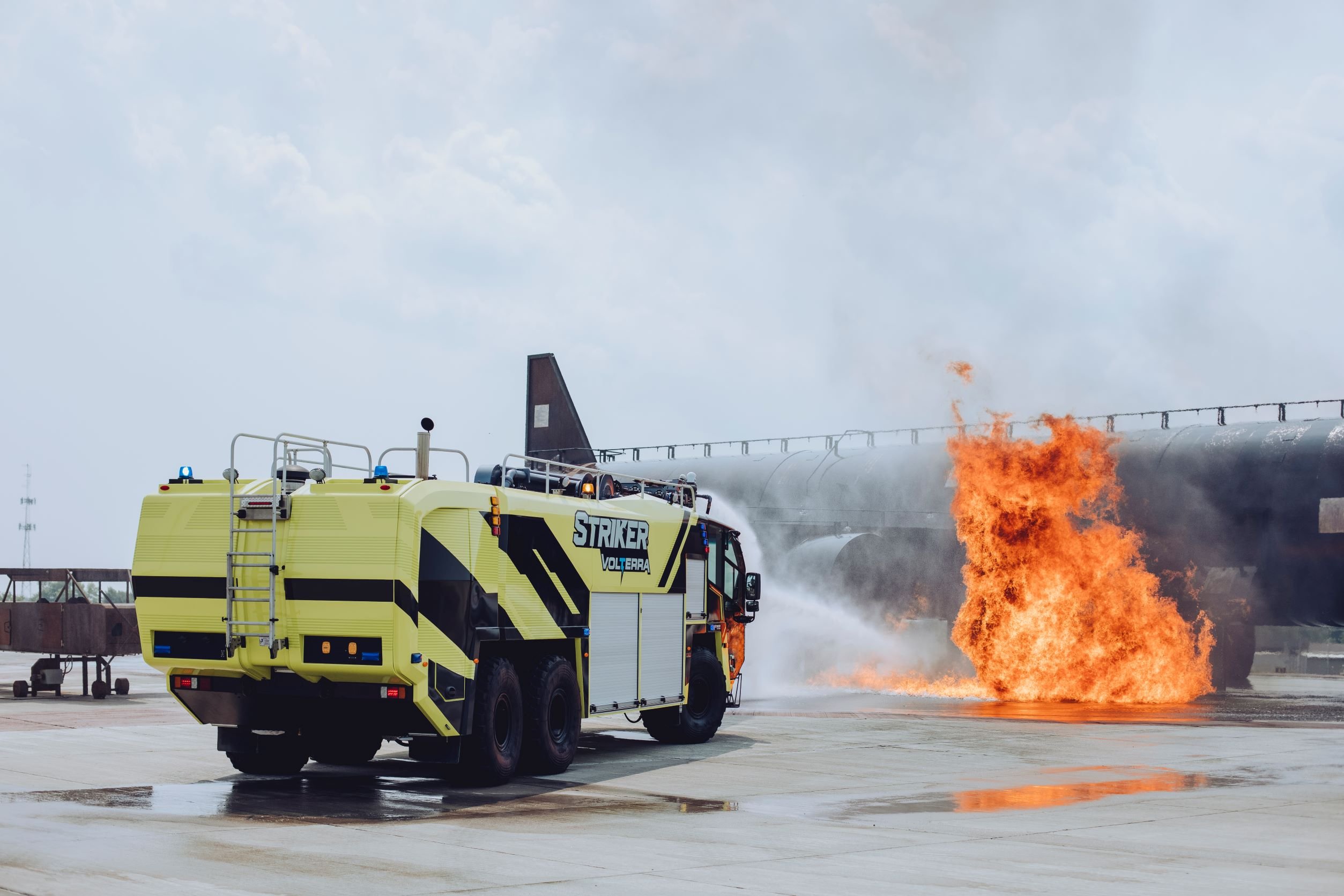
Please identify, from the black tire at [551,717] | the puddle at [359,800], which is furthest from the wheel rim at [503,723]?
the puddle at [359,800]

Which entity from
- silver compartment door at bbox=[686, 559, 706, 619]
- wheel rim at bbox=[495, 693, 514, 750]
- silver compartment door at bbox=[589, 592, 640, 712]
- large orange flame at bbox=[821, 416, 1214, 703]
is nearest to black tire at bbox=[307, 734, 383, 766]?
wheel rim at bbox=[495, 693, 514, 750]

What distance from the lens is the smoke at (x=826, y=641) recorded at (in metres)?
37.9

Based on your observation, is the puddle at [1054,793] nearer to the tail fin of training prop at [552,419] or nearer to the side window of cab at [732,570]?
the side window of cab at [732,570]

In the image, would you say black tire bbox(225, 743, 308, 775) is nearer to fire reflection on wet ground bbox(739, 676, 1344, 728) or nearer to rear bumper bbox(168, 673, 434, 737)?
rear bumper bbox(168, 673, 434, 737)

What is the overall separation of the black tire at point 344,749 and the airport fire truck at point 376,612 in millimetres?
34

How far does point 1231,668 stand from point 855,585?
1104 cm

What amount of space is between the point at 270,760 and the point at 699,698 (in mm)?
7054

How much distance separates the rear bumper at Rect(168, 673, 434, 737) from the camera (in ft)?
48.0

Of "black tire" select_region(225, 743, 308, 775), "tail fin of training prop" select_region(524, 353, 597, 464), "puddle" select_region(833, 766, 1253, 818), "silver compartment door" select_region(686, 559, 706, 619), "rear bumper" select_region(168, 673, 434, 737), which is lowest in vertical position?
"puddle" select_region(833, 766, 1253, 818)

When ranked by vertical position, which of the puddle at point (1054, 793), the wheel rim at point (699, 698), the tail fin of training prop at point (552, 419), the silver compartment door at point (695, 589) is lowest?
the puddle at point (1054, 793)

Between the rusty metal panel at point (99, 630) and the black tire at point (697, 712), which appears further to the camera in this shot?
the rusty metal panel at point (99, 630)

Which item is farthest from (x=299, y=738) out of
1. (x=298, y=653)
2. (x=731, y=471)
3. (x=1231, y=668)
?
(x=731, y=471)

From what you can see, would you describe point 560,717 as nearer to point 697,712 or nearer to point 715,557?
point 697,712

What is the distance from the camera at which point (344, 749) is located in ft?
57.0
